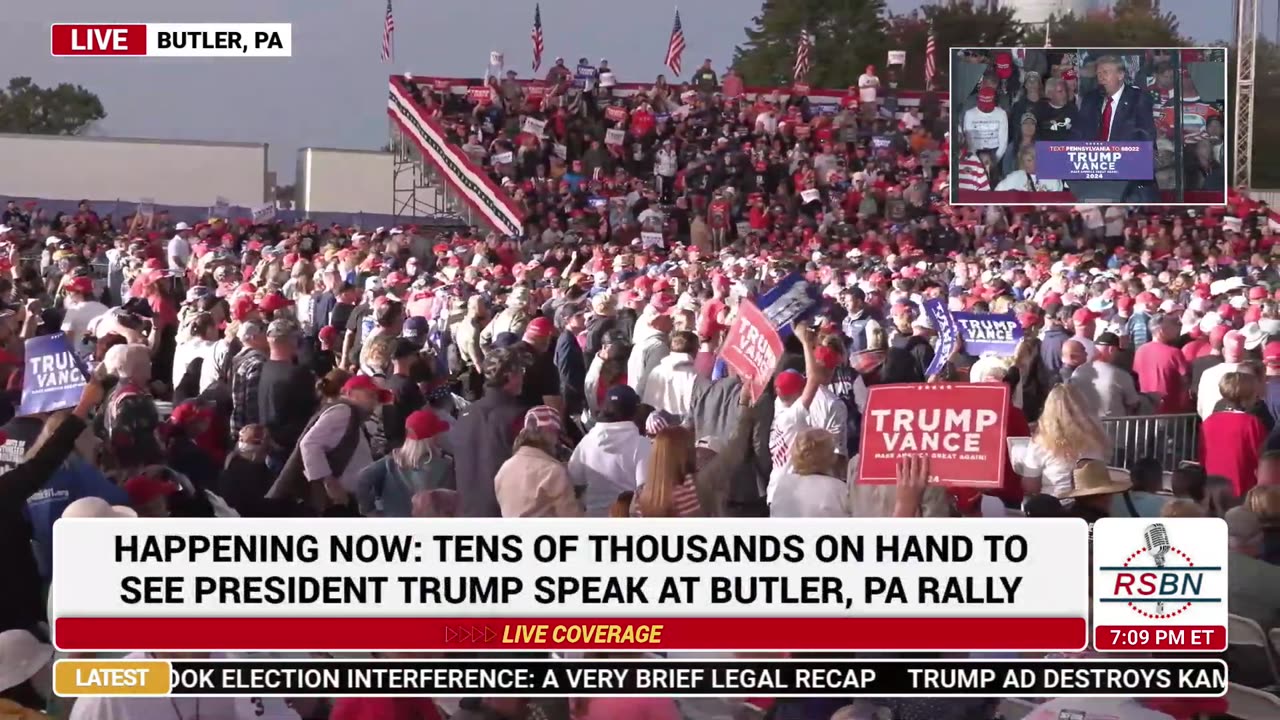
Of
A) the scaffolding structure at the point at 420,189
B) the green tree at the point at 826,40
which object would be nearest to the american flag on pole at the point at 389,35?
the scaffolding structure at the point at 420,189

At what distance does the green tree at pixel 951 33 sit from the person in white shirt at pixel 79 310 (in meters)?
53.3

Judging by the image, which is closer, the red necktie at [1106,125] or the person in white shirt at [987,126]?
the red necktie at [1106,125]

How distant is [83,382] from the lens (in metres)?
7.94

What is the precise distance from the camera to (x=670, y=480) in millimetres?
7336

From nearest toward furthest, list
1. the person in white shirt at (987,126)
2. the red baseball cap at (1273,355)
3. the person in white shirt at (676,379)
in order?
the person in white shirt at (676,379) < the red baseball cap at (1273,355) < the person in white shirt at (987,126)

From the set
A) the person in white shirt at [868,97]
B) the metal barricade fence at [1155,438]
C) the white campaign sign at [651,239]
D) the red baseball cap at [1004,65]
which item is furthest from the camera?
the person in white shirt at [868,97]

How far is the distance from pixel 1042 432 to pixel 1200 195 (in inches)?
957

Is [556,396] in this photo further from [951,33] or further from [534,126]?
[951,33]

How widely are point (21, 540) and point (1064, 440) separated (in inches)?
183

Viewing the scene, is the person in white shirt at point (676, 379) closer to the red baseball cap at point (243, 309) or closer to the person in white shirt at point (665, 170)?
the red baseball cap at point (243, 309)

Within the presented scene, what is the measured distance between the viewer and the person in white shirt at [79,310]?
42.7 feet

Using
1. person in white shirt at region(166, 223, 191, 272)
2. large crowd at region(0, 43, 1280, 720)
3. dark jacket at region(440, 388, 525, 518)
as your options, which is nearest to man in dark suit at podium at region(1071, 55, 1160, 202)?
large crowd at region(0, 43, 1280, 720)

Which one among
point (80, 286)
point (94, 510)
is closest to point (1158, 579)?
point (94, 510)

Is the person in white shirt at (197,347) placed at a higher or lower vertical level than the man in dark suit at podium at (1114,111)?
lower
